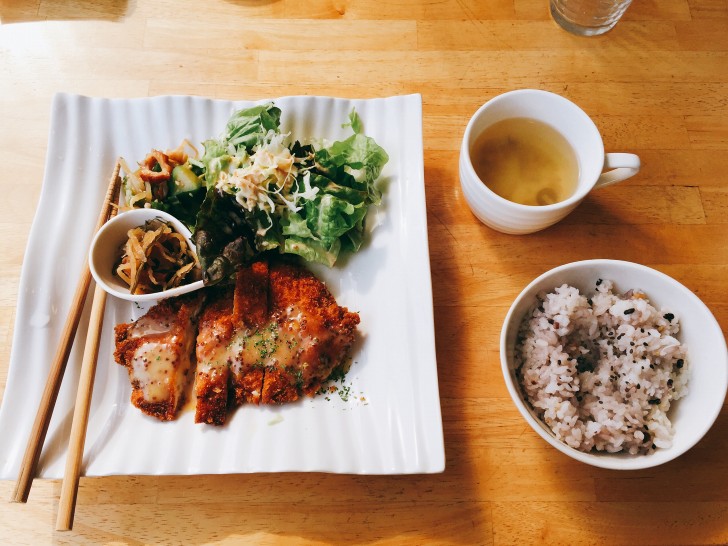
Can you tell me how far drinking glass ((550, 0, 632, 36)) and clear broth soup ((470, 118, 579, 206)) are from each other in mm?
777

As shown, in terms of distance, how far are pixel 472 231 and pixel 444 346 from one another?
47 cm

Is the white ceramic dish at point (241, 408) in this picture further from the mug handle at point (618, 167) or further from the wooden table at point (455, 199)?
the mug handle at point (618, 167)

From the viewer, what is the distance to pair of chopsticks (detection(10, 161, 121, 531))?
1646 mm

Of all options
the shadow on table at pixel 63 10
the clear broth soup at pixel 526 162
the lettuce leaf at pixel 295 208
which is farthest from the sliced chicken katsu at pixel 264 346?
the shadow on table at pixel 63 10

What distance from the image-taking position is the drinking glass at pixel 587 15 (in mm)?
2396

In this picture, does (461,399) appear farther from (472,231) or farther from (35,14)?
(35,14)

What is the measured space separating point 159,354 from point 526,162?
1471 mm

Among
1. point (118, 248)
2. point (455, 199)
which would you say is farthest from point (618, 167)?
point (118, 248)

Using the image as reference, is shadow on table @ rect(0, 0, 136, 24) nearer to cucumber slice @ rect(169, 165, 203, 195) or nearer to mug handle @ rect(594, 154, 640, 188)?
cucumber slice @ rect(169, 165, 203, 195)

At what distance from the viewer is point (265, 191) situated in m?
1.91

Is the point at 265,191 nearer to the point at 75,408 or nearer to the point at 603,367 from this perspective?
the point at 75,408

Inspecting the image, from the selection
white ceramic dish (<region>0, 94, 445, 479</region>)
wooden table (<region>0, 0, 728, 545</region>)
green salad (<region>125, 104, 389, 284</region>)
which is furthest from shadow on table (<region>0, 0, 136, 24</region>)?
green salad (<region>125, 104, 389, 284</region>)

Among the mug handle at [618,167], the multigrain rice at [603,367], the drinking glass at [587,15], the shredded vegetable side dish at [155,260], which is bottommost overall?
the multigrain rice at [603,367]

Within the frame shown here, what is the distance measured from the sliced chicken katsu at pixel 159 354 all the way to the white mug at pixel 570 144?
1.09 m
